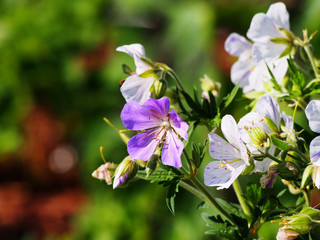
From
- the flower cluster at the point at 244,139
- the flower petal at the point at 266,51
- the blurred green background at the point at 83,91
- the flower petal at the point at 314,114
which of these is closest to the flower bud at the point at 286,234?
the flower cluster at the point at 244,139

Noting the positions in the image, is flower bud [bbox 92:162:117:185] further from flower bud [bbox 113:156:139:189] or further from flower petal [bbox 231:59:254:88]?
flower petal [bbox 231:59:254:88]

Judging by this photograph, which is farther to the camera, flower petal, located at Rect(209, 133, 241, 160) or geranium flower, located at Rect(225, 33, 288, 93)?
geranium flower, located at Rect(225, 33, 288, 93)

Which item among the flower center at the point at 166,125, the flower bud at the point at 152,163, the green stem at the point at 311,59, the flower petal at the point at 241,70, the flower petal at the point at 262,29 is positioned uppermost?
the flower petal at the point at 262,29

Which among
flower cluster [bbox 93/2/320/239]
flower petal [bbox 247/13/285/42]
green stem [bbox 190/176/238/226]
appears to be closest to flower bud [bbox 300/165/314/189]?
flower cluster [bbox 93/2/320/239]

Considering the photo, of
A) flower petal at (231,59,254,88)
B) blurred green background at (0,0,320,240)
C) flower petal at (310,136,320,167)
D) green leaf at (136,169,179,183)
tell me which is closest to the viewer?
flower petal at (310,136,320,167)

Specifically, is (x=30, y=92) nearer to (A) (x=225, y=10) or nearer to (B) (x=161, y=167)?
(A) (x=225, y=10)

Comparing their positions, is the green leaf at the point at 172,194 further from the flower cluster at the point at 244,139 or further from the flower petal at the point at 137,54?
the flower petal at the point at 137,54
